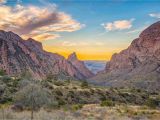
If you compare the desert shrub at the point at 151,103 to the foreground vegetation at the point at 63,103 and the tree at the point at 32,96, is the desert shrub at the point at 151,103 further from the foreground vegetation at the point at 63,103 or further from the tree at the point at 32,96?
the tree at the point at 32,96

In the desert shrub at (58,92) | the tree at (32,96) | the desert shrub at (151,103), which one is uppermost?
the tree at (32,96)

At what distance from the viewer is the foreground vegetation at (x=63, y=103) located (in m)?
29.0

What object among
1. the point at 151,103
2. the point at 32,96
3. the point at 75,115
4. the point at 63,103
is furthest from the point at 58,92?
the point at 32,96

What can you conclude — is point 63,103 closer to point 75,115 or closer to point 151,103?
point 151,103

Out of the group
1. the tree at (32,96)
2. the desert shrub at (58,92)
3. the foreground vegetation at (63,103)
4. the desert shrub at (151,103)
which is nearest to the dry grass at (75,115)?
the foreground vegetation at (63,103)

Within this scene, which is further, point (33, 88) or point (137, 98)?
point (137, 98)

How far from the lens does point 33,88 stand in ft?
93.4

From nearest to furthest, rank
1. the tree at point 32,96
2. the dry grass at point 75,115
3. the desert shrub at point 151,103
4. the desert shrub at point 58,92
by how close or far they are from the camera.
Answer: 1. the dry grass at point 75,115
2. the tree at point 32,96
3. the desert shrub at point 151,103
4. the desert shrub at point 58,92

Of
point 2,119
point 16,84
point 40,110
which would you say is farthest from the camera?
point 16,84

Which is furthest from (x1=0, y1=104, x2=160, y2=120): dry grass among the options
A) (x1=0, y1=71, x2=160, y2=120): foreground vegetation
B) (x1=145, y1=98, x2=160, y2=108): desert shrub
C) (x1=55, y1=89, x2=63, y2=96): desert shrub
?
(x1=55, y1=89, x2=63, y2=96): desert shrub

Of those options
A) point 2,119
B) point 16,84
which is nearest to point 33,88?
point 2,119

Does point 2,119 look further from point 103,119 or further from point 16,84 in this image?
point 16,84

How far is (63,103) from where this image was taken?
59.5 metres

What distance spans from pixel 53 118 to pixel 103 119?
703 centimetres
